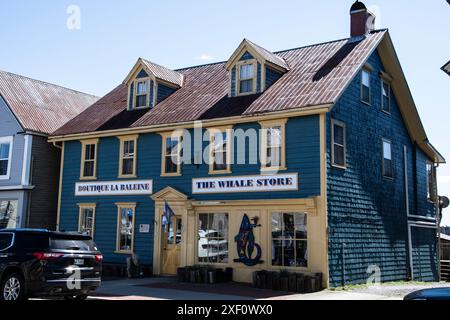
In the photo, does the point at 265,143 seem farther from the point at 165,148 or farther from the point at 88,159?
the point at 88,159

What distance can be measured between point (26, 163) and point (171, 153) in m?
8.39

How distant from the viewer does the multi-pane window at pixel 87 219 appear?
77.5 feet

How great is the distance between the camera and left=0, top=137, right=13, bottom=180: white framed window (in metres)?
26.2

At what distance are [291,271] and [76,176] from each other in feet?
38.3

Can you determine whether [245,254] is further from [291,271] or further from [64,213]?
[64,213]

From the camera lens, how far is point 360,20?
2283 cm

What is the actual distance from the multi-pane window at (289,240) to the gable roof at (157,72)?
30.4ft

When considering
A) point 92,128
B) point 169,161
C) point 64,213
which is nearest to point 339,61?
point 169,161

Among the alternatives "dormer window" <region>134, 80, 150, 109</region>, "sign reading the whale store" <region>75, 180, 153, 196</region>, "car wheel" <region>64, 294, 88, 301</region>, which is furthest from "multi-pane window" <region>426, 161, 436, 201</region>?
"car wheel" <region>64, 294, 88, 301</region>

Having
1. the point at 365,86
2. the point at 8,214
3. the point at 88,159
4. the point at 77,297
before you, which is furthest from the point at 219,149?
the point at 8,214

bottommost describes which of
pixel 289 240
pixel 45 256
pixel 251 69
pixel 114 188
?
pixel 45 256

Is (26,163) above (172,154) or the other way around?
above

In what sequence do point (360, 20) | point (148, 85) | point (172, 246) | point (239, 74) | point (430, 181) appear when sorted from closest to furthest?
point (172, 246) → point (239, 74) → point (360, 20) → point (148, 85) → point (430, 181)

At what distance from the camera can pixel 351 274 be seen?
61.1 ft
